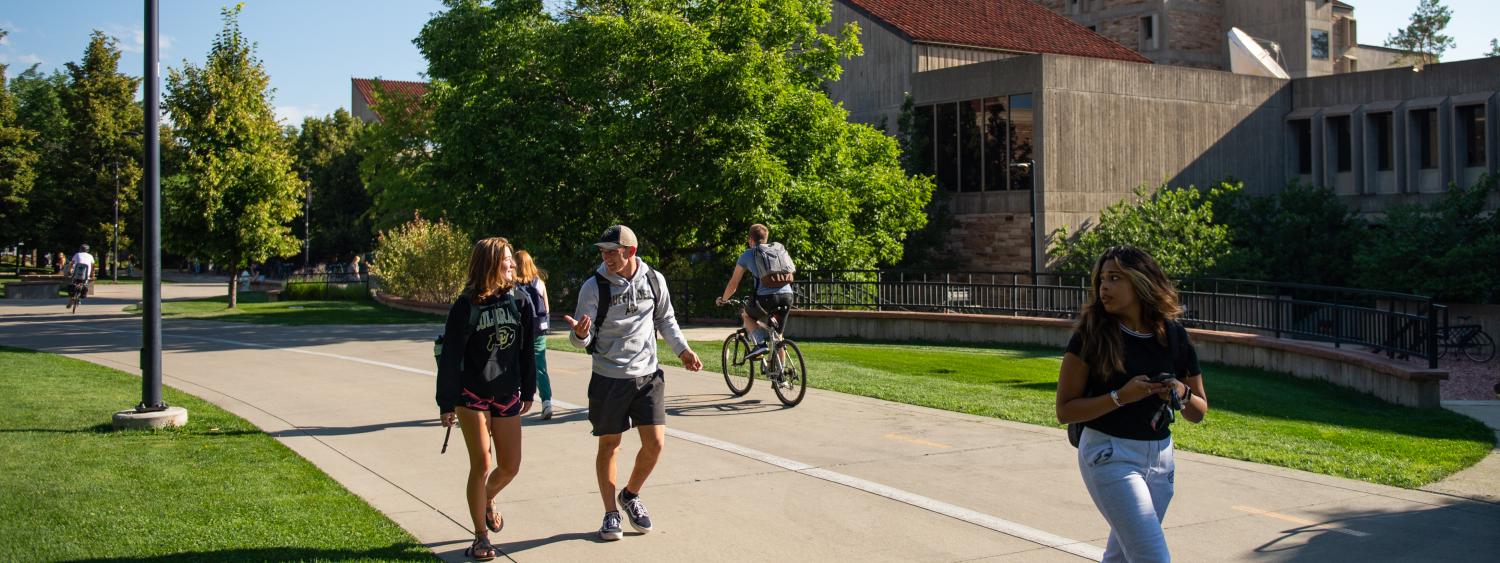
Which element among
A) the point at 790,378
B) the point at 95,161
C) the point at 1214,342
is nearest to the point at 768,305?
the point at 790,378

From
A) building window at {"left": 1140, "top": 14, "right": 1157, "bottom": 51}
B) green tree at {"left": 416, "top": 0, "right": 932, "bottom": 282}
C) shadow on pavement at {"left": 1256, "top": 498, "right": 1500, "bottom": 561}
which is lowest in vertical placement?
shadow on pavement at {"left": 1256, "top": 498, "right": 1500, "bottom": 561}

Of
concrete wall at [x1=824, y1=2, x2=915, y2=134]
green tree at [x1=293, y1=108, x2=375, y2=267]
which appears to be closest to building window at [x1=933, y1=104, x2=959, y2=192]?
concrete wall at [x1=824, y1=2, x2=915, y2=134]

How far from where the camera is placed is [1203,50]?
59.8m

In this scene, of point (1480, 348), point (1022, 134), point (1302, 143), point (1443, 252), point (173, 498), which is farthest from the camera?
point (1302, 143)

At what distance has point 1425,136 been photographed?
34875mm

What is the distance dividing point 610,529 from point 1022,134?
2744cm

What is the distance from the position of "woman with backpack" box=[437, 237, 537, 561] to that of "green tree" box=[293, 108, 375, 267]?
6334 centimetres

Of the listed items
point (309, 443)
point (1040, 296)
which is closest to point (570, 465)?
point (309, 443)

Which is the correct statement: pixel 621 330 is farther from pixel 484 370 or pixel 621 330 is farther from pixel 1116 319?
pixel 1116 319

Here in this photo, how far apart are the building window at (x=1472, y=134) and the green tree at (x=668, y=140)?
17.4m

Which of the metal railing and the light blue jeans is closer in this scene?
the light blue jeans

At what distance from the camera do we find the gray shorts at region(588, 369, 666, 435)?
6418mm

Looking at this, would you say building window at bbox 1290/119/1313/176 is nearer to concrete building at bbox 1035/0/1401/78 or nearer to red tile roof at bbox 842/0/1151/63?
red tile roof at bbox 842/0/1151/63

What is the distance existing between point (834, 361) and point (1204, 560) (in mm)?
10324
